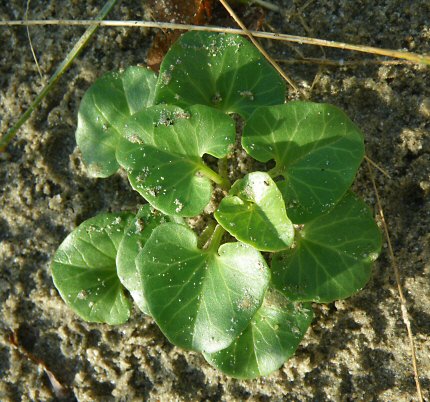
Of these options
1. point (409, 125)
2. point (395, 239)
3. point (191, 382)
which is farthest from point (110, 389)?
point (409, 125)

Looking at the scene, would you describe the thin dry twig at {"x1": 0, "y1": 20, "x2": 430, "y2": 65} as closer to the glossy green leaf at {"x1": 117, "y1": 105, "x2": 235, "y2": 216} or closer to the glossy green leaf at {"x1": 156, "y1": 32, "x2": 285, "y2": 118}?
the glossy green leaf at {"x1": 156, "y1": 32, "x2": 285, "y2": 118}

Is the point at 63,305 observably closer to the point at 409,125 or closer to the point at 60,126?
the point at 60,126

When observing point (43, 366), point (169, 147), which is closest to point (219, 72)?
point (169, 147)

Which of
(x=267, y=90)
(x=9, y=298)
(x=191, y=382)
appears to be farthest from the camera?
(x=9, y=298)

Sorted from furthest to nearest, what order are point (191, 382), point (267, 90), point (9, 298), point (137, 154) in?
→ 1. point (9, 298)
2. point (191, 382)
3. point (267, 90)
4. point (137, 154)

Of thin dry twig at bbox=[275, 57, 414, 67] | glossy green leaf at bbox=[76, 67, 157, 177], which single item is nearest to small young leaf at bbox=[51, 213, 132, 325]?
glossy green leaf at bbox=[76, 67, 157, 177]

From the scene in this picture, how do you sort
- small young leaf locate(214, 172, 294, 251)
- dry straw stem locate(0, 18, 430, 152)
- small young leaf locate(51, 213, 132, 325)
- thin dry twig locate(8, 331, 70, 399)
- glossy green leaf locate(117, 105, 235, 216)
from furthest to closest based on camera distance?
thin dry twig locate(8, 331, 70, 399) < small young leaf locate(51, 213, 132, 325) < dry straw stem locate(0, 18, 430, 152) < glossy green leaf locate(117, 105, 235, 216) < small young leaf locate(214, 172, 294, 251)

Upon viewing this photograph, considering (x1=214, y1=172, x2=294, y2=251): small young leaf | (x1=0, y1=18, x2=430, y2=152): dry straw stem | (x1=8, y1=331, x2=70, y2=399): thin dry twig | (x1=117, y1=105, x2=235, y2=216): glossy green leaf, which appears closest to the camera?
(x1=214, y1=172, x2=294, y2=251): small young leaf
